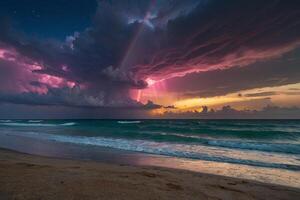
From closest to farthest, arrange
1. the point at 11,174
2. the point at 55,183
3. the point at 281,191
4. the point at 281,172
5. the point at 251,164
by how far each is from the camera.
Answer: the point at 55,183, the point at 11,174, the point at 281,191, the point at 281,172, the point at 251,164

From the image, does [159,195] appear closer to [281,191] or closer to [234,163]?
[281,191]

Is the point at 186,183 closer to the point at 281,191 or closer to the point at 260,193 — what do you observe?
the point at 260,193

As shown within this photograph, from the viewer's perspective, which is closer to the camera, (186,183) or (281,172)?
(186,183)

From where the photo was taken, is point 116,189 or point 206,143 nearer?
point 116,189

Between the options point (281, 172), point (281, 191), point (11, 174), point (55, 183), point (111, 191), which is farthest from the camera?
point (281, 172)

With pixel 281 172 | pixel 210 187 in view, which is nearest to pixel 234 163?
pixel 281 172

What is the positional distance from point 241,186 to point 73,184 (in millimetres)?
5361

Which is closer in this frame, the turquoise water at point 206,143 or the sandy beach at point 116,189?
the sandy beach at point 116,189

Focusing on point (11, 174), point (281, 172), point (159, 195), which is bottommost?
point (281, 172)

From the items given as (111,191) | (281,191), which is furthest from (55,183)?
(281,191)

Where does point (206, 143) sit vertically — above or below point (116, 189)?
below

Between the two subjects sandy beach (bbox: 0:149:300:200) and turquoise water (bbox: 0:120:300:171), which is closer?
sandy beach (bbox: 0:149:300:200)

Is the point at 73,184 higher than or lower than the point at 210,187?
higher

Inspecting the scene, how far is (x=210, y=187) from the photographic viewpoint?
250 inches
